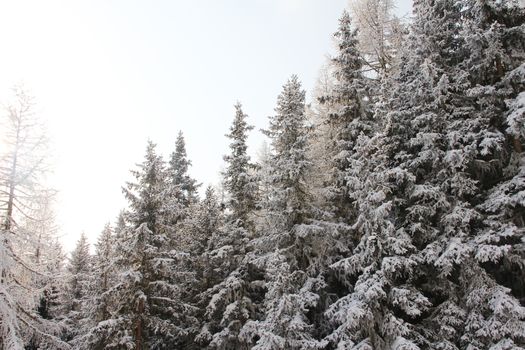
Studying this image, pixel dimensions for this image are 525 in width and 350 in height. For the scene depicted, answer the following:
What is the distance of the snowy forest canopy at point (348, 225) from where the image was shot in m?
15.1

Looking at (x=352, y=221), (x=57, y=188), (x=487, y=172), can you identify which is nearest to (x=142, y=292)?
(x=57, y=188)

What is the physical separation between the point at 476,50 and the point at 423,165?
534 centimetres

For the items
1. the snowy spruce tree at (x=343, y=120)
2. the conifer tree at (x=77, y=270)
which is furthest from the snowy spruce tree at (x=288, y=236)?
the conifer tree at (x=77, y=270)

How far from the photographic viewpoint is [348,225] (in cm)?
1942

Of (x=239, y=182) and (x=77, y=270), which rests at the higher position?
(x=239, y=182)

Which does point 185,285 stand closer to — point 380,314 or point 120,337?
point 120,337

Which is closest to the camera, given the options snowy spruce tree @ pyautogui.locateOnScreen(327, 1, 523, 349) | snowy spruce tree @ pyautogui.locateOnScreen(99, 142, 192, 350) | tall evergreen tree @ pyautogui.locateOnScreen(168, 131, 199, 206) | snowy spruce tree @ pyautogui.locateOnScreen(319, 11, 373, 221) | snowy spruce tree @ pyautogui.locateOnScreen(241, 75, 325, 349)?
snowy spruce tree @ pyautogui.locateOnScreen(327, 1, 523, 349)

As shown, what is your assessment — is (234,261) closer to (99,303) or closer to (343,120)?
(99,303)

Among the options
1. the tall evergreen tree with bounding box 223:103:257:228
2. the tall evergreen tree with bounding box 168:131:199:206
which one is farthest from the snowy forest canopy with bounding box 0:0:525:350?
the tall evergreen tree with bounding box 168:131:199:206

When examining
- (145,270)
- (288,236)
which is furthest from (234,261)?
(145,270)

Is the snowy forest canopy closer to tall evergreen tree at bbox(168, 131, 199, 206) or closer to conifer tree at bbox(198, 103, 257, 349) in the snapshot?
conifer tree at bbox(198, 103, 257, 349)

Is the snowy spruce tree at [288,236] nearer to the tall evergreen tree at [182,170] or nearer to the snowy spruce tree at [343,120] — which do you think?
the snowy spruce tree at [343,120]

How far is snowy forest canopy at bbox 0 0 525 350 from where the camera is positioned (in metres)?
15.1

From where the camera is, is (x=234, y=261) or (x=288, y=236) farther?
(x=234, y=261)
